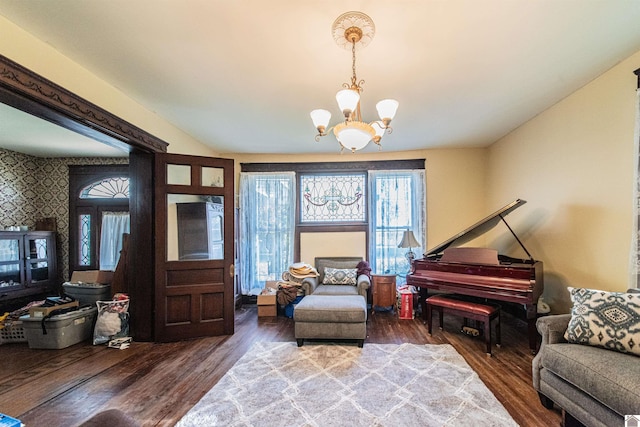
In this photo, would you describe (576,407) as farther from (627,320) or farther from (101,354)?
(101,354)

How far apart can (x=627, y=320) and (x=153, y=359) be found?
4.11 metres

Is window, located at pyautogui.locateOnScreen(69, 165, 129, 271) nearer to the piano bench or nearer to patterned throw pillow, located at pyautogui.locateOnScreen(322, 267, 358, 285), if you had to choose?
patterned throw pillow, located at pyautogui.locateOnScreen(322, 267, 358, 285)

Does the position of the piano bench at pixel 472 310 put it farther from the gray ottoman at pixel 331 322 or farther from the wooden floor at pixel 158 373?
the gray ottoman at pixel 331 322

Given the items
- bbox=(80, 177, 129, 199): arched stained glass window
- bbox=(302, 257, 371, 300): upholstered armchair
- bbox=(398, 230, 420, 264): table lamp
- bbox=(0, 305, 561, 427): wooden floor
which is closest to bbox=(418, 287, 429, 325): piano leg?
bbox=(0, 305, 561, 427): wooden floor

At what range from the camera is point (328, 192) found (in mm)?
5070

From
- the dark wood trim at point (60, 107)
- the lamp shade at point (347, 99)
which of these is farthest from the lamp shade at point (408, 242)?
the dark wood trim at point (60, 107)

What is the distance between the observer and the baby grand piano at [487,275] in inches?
111

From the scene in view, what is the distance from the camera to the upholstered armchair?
3891mm

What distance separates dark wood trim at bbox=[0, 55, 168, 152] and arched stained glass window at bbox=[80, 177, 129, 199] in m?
2.32

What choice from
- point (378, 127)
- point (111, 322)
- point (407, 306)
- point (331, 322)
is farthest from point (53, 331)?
point (407, 306)

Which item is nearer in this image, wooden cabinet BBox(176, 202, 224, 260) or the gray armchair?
the gray armchair

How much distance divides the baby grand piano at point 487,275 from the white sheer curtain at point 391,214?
0.97 metres

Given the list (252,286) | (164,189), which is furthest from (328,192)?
(164,189)

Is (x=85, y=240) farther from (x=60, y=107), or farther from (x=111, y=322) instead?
(x=60, y=107)
